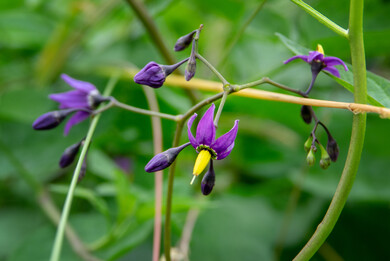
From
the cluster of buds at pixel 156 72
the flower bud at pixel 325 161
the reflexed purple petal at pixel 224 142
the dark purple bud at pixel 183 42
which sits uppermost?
the dark purple bud at pixel 183 42

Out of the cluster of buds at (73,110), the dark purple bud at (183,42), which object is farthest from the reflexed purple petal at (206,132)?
the cluster of buds at (73,110)

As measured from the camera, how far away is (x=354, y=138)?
1.63ft

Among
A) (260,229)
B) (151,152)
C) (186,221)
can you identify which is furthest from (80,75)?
(260,229)

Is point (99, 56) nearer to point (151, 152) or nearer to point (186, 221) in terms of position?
point (151, 152)

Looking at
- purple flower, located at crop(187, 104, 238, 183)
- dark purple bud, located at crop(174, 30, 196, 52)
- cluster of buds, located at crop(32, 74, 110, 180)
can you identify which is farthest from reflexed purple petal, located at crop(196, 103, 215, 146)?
cluster of buds, located at crop(32, 74, 110, 180)

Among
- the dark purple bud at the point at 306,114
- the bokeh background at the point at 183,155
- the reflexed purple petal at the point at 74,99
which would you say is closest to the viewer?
the dark purple bud at the point at 306,114

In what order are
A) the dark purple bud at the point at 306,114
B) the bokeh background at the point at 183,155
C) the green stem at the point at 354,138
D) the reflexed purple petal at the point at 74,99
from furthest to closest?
the bokeh background at the point at 183,155 < the reflexed purple petal at the point at 74,99 < the dark purple bud at the point at 306,114 < the green stem at the point at 354,138

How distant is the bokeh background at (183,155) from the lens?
99cm

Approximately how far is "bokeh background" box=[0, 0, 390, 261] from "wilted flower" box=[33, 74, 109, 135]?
0.62 feet

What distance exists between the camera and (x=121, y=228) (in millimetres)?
909

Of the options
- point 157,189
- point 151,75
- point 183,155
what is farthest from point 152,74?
point 183,155

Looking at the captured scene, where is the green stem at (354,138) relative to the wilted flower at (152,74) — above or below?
below

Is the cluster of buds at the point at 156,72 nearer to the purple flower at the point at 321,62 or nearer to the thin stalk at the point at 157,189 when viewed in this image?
the purple flower at the point at 321,62

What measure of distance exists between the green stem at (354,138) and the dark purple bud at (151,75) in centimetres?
23
